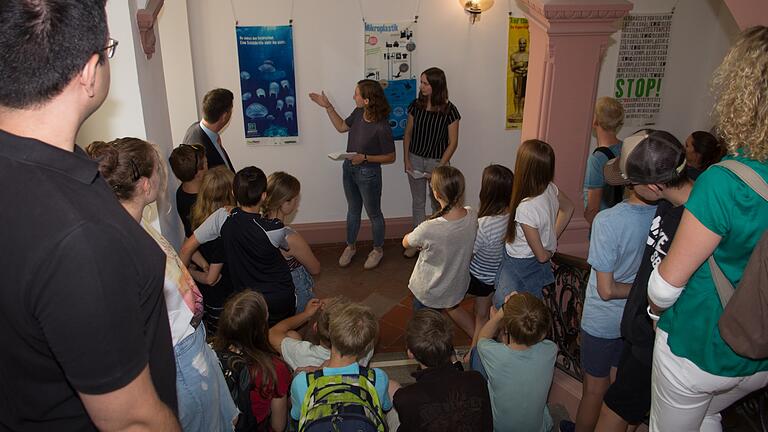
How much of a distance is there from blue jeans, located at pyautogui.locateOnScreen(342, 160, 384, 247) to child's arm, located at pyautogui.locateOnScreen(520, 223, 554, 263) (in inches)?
101

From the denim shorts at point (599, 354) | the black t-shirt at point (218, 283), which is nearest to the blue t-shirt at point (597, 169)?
the denim shorts at point (599, 354)

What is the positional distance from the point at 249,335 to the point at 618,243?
181 cm

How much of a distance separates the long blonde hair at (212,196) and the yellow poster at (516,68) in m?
3.88

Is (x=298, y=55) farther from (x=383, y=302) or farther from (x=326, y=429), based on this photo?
(x=326, y=429)

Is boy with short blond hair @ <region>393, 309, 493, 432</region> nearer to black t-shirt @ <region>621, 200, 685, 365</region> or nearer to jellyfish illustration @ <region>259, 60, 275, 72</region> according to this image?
black t-shirt @ <region>621, 200, 685, 365</region>

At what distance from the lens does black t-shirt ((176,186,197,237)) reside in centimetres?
382

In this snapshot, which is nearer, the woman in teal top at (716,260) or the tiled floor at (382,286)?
the woman in teal top at (716,260)

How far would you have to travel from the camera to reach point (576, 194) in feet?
15.8

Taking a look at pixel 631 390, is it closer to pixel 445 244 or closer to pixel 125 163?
pixel 445 244

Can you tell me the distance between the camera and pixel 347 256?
619 centimetres

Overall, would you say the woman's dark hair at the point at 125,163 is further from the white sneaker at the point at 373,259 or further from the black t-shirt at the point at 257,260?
the white sneaker at the point at 373,259

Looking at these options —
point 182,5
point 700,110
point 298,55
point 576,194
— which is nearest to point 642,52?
point 700,110

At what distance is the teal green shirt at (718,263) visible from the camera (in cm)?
175

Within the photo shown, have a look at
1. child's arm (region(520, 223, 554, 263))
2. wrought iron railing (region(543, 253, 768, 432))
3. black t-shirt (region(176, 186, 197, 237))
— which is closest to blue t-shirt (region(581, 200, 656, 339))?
wrought iron railing (region(543, 253, 768, 432))
